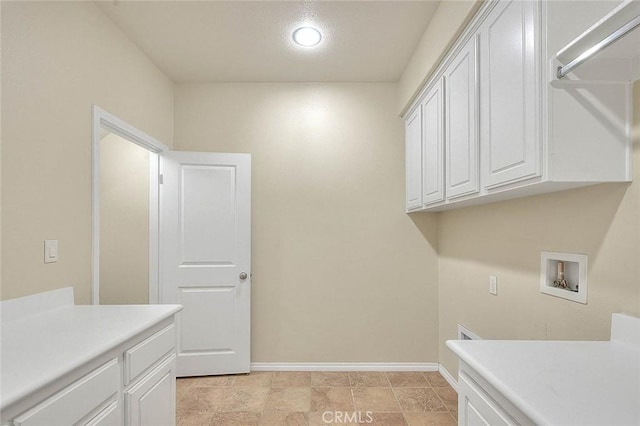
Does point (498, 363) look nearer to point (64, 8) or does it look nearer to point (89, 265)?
point (89, 265)

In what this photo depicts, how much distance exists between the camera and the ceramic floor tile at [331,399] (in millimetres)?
2381

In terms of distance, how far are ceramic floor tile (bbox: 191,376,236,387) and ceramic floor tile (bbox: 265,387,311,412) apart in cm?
42

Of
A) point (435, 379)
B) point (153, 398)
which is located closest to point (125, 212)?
point (153, 398)

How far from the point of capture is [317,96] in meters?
3.11

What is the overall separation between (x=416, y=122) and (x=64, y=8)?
Result: 2.41 metres

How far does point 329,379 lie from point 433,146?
2.11 m

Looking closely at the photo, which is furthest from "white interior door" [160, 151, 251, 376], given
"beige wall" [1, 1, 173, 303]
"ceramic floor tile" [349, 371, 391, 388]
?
"ceramic floor tile" [349, 371, 391, 388]

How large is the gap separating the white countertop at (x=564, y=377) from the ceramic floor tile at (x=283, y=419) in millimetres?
1493

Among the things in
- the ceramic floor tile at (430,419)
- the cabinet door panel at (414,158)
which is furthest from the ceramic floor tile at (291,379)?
the cabinet door panel at (414,158)

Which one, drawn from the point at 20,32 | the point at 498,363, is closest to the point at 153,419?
the point at 498,363

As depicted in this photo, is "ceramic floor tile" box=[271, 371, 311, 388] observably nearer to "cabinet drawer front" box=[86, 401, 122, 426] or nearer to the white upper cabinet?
"cabinet drawer front" box=[86, 401, 122, 426]

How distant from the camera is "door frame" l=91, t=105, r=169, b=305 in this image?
1972 millimetres

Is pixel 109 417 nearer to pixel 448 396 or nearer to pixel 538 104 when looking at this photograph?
pixel 538 104

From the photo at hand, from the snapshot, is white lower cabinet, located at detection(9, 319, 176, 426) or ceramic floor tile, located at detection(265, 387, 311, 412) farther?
ceramic floor tile, located at detection(265, 387, 311, 412)
